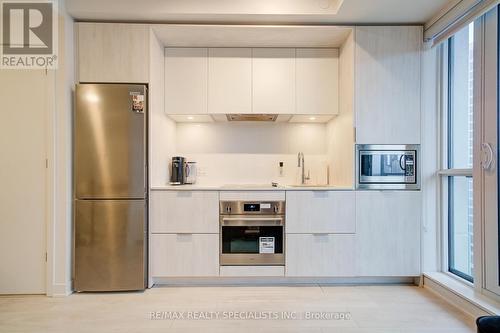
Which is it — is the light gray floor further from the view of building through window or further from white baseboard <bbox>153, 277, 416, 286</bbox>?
the view of building through window

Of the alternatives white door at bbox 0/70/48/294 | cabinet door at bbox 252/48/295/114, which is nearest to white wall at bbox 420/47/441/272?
cabinet door at bbox 252/48/295/114

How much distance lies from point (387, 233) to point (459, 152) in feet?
3.27

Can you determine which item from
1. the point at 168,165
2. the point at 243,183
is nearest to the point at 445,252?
the point at 243,183

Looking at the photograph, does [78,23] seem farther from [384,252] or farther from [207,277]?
[384,252]

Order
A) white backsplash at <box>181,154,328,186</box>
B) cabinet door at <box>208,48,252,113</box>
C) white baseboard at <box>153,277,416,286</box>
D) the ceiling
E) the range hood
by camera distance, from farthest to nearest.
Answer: white backsplash at <box>181,154,328,186</box>
the range hood
cabinet door at <box>208,48,252,113</box>
white baseboard at <box>153,277,416,286</box>
the ceiling

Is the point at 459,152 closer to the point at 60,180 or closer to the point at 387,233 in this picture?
the point at 387,233

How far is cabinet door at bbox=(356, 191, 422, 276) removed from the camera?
8.48 ft

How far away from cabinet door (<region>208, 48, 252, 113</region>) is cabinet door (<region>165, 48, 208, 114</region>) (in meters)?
0.07

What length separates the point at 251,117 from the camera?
10.2 ft

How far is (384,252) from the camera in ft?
8.49

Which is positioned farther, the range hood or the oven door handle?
the range hood

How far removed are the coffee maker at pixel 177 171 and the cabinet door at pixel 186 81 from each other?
0.51 m

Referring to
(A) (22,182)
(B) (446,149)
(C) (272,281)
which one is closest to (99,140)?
(A) (22,182)

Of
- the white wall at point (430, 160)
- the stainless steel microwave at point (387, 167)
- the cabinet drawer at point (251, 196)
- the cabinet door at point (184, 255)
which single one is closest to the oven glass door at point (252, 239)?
the cabinet door at point (184, 255)
